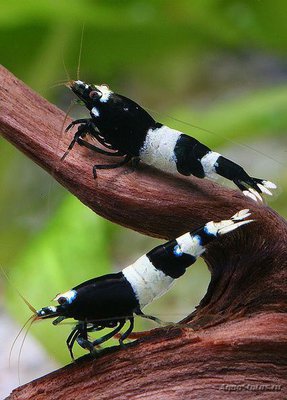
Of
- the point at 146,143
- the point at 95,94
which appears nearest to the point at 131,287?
the point at 146,143

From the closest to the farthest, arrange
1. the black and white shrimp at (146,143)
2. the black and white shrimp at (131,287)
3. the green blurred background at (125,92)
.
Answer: the black and white shrimp at (131,287) → the black and white shrimp at (146,143) → the green blurred background at (125,92)

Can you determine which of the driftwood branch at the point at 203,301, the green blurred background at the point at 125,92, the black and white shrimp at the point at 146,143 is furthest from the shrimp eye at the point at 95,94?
the green blurred background at the point at 125,92

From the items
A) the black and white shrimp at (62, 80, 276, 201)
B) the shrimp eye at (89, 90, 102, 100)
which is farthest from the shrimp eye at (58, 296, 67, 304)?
the shrimp eye at (89, 90, 102, 100)

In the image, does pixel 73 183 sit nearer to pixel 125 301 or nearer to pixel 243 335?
pixel 125 301

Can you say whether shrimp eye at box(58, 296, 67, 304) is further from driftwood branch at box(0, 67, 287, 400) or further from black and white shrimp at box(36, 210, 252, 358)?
driftwood branch at box(0, 67, 287, 400)

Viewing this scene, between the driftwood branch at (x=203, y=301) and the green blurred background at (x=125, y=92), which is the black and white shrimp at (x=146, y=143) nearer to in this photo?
the driftwood branch at (x=203, y=301)

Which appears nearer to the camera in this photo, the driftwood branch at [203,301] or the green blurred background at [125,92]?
the driftwood branch at [203,301]
